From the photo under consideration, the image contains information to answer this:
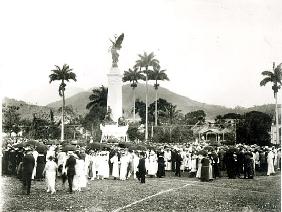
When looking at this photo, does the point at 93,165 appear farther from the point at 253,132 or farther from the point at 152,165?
the point at 253,132

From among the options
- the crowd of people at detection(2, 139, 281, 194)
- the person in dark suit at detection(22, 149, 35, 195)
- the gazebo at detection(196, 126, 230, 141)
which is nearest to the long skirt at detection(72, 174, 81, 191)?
the crowd of people at detection(2, 139, 281, 194)

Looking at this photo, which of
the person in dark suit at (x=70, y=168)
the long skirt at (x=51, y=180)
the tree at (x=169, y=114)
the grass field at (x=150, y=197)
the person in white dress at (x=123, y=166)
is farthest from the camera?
the tree at (x=169, y=114)

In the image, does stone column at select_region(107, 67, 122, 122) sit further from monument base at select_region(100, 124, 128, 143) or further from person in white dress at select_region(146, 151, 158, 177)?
person in white dress at select_region(146, 151, 158, 177)

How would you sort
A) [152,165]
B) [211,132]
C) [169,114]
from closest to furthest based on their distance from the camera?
[152,165]
[211,132]
[169,114]

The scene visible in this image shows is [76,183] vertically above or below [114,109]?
below

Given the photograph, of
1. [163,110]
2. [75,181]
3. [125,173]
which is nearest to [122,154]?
[125,173]

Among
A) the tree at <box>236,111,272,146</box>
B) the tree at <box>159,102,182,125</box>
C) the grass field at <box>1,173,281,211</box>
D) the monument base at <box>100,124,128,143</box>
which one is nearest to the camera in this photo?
the grass field at <box>1,173,281,211</box>

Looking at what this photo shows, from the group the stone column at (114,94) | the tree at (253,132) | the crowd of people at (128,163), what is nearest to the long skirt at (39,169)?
the crowd of people at (128,163)

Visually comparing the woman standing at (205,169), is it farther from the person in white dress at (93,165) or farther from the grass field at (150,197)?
the person in white dress at (93,165)

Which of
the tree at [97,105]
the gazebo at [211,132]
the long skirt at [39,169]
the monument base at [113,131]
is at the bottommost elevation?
the long skirt at [39,169]

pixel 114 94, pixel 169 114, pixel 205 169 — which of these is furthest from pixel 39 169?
pixel 169 114
